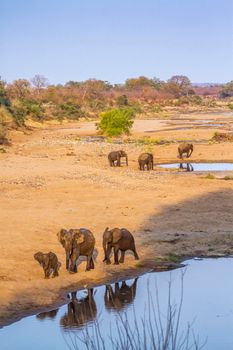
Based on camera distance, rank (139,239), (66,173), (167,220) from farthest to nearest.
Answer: (66,173)
(167,220)
(139,239)

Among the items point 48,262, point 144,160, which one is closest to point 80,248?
point 48,262

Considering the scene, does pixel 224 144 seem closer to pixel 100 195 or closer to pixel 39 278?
pixel 100 195

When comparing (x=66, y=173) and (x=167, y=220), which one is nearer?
(x=167, y=220)

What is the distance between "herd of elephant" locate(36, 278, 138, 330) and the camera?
10.6 m

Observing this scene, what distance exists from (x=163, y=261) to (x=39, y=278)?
2817 millimetres

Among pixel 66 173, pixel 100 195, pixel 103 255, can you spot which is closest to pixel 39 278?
pixel 103 255

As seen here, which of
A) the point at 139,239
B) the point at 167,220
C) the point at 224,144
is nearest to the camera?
the point at 139,239

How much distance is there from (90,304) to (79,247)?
144 centimetres

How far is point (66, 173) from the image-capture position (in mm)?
25297

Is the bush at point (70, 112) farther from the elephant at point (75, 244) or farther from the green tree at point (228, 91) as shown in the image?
the green tree at point (228, 91)

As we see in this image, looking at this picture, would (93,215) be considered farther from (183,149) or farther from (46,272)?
(183,149)

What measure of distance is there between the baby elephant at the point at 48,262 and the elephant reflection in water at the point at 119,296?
100 cm

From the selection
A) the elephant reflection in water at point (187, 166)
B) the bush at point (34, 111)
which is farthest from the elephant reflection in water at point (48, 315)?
→ the bush at point (34, 111)

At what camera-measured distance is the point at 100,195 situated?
20750 millimetres
